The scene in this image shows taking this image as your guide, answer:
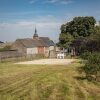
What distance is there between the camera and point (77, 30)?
293ft

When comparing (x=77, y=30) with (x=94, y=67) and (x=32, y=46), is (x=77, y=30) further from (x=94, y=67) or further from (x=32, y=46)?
(x=94, y=67)

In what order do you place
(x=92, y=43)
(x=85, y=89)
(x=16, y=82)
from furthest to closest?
(x=92, y=43) < (x=16, y=82) < (x=85, y=89)

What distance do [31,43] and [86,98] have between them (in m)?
70.6

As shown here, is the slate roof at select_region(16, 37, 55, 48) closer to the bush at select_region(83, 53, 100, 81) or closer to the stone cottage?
the stone cottage

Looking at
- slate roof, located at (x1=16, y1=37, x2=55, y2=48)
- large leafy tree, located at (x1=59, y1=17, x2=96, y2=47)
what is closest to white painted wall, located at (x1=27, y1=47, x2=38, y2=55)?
slate roof, located at (x1=16, y1=37, x2=55, y2=48)

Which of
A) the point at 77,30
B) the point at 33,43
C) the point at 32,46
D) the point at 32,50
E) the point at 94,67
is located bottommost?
the point at 94,67

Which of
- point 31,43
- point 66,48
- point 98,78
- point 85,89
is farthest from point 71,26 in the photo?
point 85,89

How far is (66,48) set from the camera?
8919cm

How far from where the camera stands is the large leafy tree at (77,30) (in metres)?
87.2

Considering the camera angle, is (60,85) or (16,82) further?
(16,82)

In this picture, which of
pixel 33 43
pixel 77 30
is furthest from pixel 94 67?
pixel 33 43

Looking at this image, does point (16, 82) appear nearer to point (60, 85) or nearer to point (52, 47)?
point (60, 85)

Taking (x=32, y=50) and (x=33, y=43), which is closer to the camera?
(x=32, y=50)

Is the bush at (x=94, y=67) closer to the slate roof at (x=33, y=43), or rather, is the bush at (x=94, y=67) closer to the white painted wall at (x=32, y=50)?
the slate roof at (x=33, y=43)
